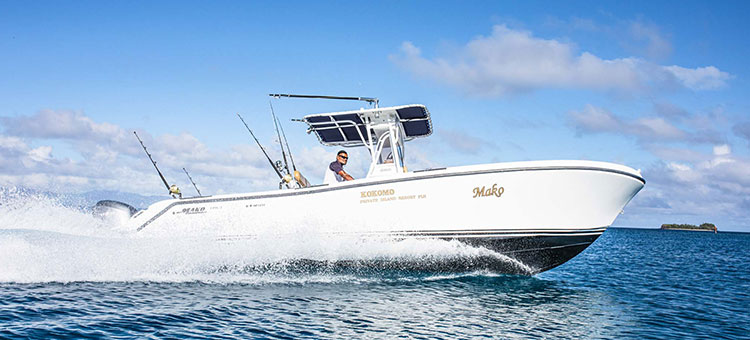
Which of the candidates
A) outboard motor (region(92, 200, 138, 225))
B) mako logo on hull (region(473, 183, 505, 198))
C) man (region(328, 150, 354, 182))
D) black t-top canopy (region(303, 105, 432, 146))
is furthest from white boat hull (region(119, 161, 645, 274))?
outboard motor (region(92, 200, 138, 225))

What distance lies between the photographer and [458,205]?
9.49 meters

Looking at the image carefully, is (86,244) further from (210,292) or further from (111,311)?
(111,311)

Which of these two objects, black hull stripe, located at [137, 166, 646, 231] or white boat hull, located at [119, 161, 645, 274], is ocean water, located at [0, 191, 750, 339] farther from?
black hull stripe, located at [137, 166, 646, 231]

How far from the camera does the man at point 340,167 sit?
36.3 feet

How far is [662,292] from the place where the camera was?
11047 mm

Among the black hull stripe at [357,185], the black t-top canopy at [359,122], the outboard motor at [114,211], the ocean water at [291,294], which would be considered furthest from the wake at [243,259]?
the black t-top canopy at [359,122]

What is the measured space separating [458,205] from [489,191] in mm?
627

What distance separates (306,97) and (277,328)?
6.81m

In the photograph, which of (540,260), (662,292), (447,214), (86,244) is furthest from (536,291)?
(86,244)

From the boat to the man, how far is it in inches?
8.6

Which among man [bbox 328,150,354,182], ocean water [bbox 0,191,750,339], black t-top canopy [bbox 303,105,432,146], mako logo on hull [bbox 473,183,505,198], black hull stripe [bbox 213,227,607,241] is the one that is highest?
black t-top canopy [bbox 303,105,432,146]

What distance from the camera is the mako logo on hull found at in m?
9.24

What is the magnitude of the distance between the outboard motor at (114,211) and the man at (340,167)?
17.6ft

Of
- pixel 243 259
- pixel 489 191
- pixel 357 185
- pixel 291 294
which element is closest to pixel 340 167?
pixel 357 185
